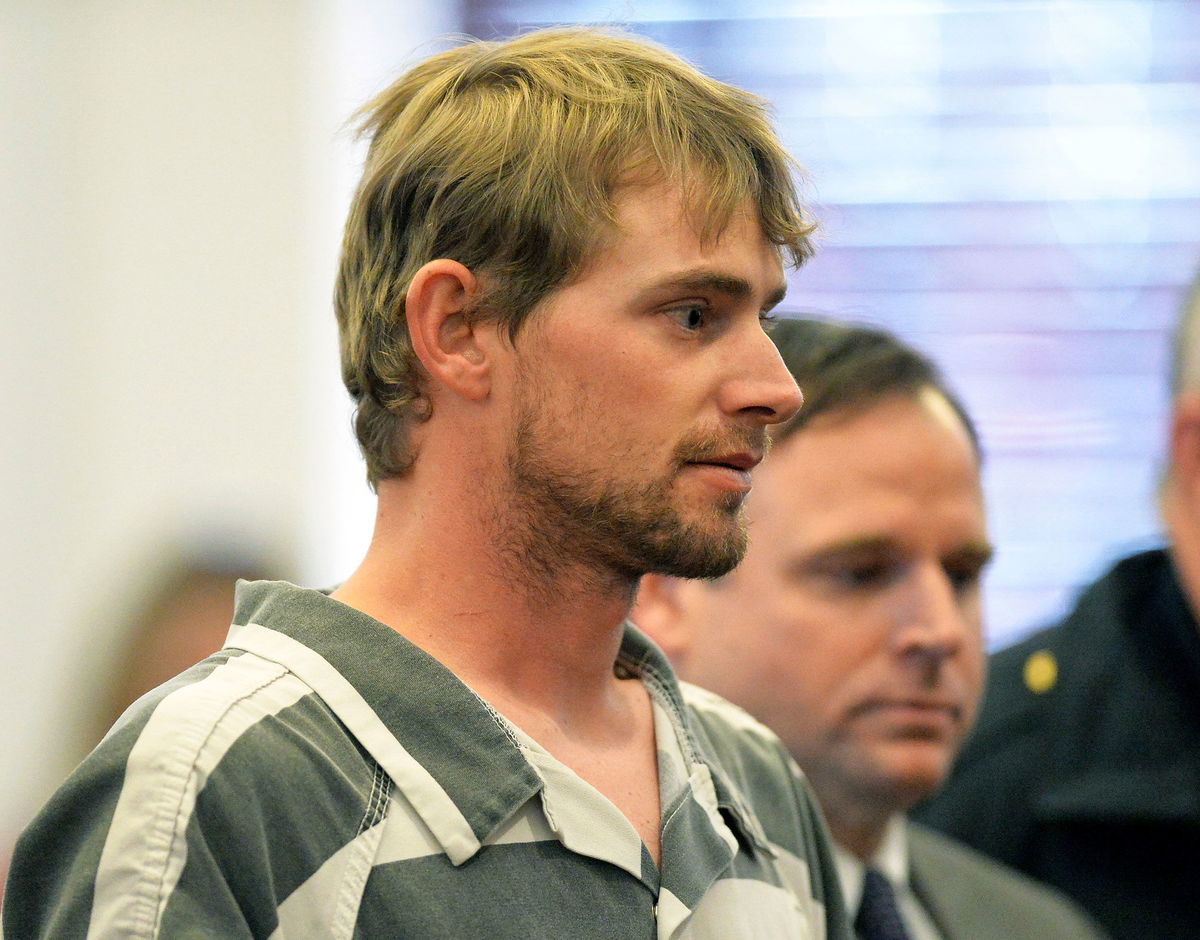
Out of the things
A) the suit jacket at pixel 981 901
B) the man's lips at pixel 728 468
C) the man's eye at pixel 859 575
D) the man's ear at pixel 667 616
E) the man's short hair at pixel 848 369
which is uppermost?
the man's lips at pixel 728 468

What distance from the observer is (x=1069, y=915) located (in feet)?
6.26

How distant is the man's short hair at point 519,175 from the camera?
3.92 feet

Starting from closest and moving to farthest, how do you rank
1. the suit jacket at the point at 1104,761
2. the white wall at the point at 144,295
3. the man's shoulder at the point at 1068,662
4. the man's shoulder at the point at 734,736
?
the man's shoulder at the point at 734,736 → the suit jacket at the point at 1104,761 → the man's shoulder at the point at 1068,662 → the white wall at the point at 144,295

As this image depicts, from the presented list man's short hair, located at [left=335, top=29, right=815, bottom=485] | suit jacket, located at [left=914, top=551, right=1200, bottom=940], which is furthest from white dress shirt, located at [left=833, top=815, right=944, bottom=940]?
man's short hair, located at [left=335, top=29, right=815, bottom=485]

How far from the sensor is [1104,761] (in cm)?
217

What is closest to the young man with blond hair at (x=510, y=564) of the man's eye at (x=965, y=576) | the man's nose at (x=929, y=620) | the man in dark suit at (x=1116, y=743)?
the man's nose at (x=929, y=620)

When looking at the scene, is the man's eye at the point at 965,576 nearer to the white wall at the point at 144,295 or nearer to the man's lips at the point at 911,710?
the man's lips at the point at 911,710

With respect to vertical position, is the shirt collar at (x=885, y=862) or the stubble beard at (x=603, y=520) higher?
Result: the stubble beard at (x=603, y=520)

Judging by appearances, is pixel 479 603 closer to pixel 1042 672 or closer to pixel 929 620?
pixel 929 620

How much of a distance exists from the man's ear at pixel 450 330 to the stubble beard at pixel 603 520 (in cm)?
5

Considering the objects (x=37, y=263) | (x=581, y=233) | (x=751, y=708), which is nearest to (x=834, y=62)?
(x=37, y=263)

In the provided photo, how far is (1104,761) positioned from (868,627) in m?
0.59

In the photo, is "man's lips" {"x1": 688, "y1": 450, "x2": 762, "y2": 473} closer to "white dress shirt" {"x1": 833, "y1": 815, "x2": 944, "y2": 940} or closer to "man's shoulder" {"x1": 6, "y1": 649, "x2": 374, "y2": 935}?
"man's shoulder" {"x1": 6, "y1": 649, "x2": 374, "y2": 935}

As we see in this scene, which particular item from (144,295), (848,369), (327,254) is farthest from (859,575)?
(144,295)
